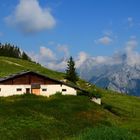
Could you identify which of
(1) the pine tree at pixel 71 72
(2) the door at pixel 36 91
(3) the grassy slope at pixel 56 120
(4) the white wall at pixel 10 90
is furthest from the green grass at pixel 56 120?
(1) the pine tree at pixel 71 72

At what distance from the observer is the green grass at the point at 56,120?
4631cm

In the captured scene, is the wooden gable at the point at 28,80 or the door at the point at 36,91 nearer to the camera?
the wooden gable at the point at 28,80

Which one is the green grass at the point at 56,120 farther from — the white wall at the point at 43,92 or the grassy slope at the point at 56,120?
the white wall at the point at 43,92

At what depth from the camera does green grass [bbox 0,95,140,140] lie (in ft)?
152

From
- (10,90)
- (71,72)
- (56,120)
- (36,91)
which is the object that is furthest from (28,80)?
(71,72)

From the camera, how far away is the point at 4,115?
5822cm

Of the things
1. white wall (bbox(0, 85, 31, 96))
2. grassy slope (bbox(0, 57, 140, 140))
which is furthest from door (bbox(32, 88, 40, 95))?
grassy slope (bbox(0, 57, 140, 140))

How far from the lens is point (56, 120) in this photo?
59750 mm

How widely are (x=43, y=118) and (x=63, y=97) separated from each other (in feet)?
66.1

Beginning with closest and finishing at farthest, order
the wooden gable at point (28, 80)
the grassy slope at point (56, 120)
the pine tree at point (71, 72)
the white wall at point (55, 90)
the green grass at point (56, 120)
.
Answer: the green grass at point (56, 120)
the grassy slope at point (56, 120)
the wooden gable at point (28, 80)
the white wall at point (55, 90)
the pine tree at point (71, 72)

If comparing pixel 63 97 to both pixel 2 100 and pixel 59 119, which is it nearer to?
pixel 2 100

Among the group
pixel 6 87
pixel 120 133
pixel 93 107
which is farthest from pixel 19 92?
pixel 120 133

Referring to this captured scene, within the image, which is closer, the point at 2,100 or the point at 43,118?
the point at 43,118

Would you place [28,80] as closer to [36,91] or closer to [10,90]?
[36,91]
